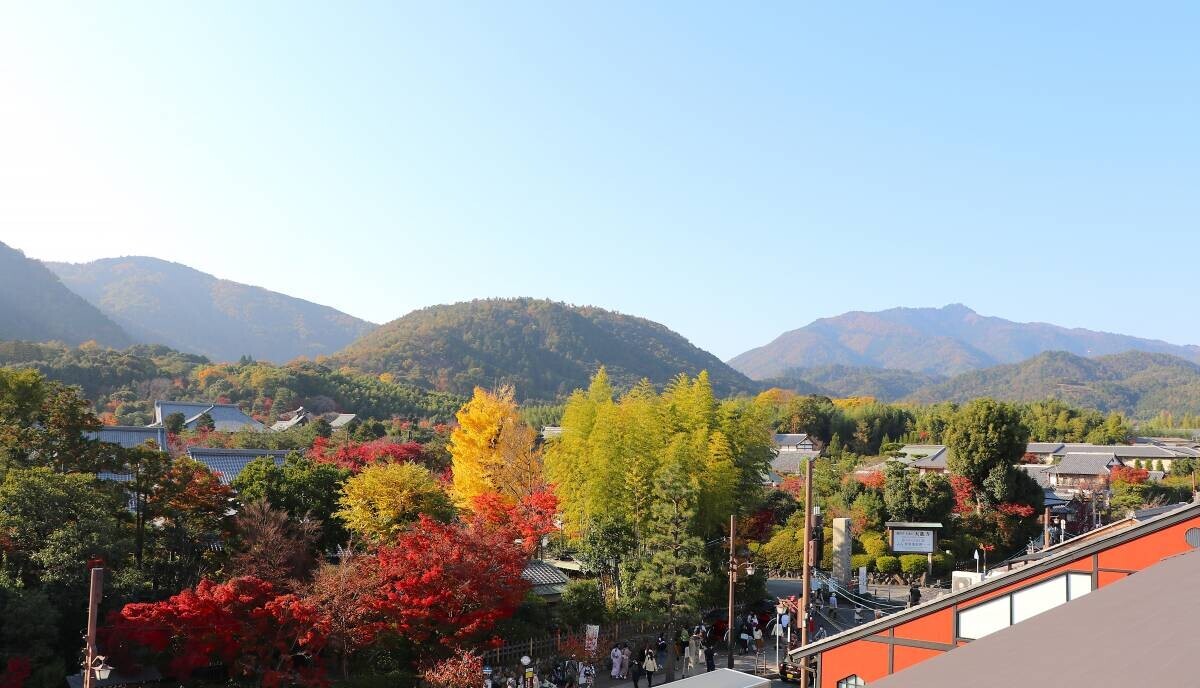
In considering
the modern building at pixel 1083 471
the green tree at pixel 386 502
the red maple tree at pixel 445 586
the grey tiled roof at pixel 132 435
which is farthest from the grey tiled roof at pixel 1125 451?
the grey tiled roof at pixel 132 435

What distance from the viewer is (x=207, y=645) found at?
1307cm

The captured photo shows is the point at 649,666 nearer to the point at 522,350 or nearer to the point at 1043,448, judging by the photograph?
the point at 1043,448

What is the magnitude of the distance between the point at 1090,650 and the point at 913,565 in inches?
1010

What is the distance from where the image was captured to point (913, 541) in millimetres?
27297

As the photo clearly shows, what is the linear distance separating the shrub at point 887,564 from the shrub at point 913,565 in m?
0.19

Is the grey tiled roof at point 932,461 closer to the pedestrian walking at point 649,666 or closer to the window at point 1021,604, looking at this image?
the pedestrian walking at point 649,666

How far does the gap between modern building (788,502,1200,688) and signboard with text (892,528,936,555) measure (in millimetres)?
16738

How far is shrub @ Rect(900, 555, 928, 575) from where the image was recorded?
1067 inches

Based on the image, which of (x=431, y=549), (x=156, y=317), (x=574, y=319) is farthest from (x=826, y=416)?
(x=156, y=317)

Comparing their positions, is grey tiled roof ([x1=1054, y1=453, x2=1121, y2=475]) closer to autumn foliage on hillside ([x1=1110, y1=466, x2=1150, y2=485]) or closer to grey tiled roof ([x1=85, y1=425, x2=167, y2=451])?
autumn foliage on hillside ([x1=1110, y1=466, x2=1150, y2=485])

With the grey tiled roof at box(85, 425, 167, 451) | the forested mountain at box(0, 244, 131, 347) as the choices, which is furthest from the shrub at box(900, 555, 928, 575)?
the forested mountain at box(0, 244, 131, 347)

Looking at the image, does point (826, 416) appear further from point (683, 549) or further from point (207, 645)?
point (207, 645)

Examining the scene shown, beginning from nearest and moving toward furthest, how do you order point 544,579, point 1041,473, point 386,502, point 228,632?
point 228,632, point 386,502, point 544,579, point 1041,473

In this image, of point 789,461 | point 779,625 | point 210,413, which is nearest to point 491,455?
point 779,625
